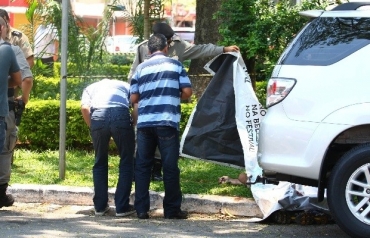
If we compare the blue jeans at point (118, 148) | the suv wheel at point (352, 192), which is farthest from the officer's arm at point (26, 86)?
the suv wheel at point (352, 192)

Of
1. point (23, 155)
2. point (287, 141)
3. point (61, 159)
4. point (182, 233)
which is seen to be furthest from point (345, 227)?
point (23, 155)

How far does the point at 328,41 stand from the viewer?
281 inches

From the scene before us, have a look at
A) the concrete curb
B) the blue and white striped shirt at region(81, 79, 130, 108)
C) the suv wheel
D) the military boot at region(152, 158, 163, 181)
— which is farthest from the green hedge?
the suv wheel

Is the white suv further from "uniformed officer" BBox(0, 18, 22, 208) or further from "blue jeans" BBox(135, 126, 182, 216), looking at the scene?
"uniformed officer" BBox(0, 18, 22, 208)

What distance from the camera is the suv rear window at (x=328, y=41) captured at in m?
7.02

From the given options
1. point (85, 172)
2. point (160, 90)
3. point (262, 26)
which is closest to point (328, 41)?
point (160, 90)

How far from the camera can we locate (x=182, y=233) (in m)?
7.48

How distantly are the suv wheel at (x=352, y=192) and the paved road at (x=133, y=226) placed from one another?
70cm

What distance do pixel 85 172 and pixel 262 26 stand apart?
8.72ft

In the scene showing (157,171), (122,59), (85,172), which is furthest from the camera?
(122,59)

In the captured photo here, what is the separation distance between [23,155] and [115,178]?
1.92 m

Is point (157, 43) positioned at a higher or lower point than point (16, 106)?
higher

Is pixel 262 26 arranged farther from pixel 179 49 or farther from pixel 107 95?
pixel 107 95

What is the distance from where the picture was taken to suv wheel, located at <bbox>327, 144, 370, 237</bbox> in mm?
6816
